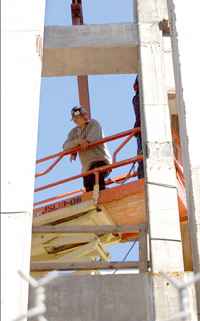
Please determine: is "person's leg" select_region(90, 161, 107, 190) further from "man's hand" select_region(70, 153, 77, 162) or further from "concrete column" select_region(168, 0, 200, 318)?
"concrete column" select_region(168, 0, 200, 318)

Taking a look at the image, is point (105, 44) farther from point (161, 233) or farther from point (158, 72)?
point (161, 233)

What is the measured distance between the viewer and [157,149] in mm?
7078

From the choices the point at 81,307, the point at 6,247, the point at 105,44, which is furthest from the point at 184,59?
the point at 6,247

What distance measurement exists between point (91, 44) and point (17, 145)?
14.2 ft

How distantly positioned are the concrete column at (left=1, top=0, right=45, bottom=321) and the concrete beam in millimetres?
3220

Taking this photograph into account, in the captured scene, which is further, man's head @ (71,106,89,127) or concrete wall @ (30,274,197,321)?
man's head @ (71,106,89,127)

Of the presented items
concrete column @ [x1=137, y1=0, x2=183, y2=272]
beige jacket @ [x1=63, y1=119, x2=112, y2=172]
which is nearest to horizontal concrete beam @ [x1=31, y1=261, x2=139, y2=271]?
concrete column @ [x1=137, y1=0, x2=183, y2=272]

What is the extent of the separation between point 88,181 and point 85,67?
1.85 meters

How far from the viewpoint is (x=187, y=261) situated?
8.96 metres

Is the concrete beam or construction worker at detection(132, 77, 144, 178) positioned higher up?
the concrete beam

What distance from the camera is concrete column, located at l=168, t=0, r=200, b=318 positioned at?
6.16 metres

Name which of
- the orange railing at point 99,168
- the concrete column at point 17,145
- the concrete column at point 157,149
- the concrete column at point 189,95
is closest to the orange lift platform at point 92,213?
the orange railing at point 99,168

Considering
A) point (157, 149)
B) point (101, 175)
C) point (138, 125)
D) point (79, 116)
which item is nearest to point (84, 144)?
point (101, 175)

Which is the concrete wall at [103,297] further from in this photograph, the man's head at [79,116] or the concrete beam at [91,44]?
the man's head at [79,116]
